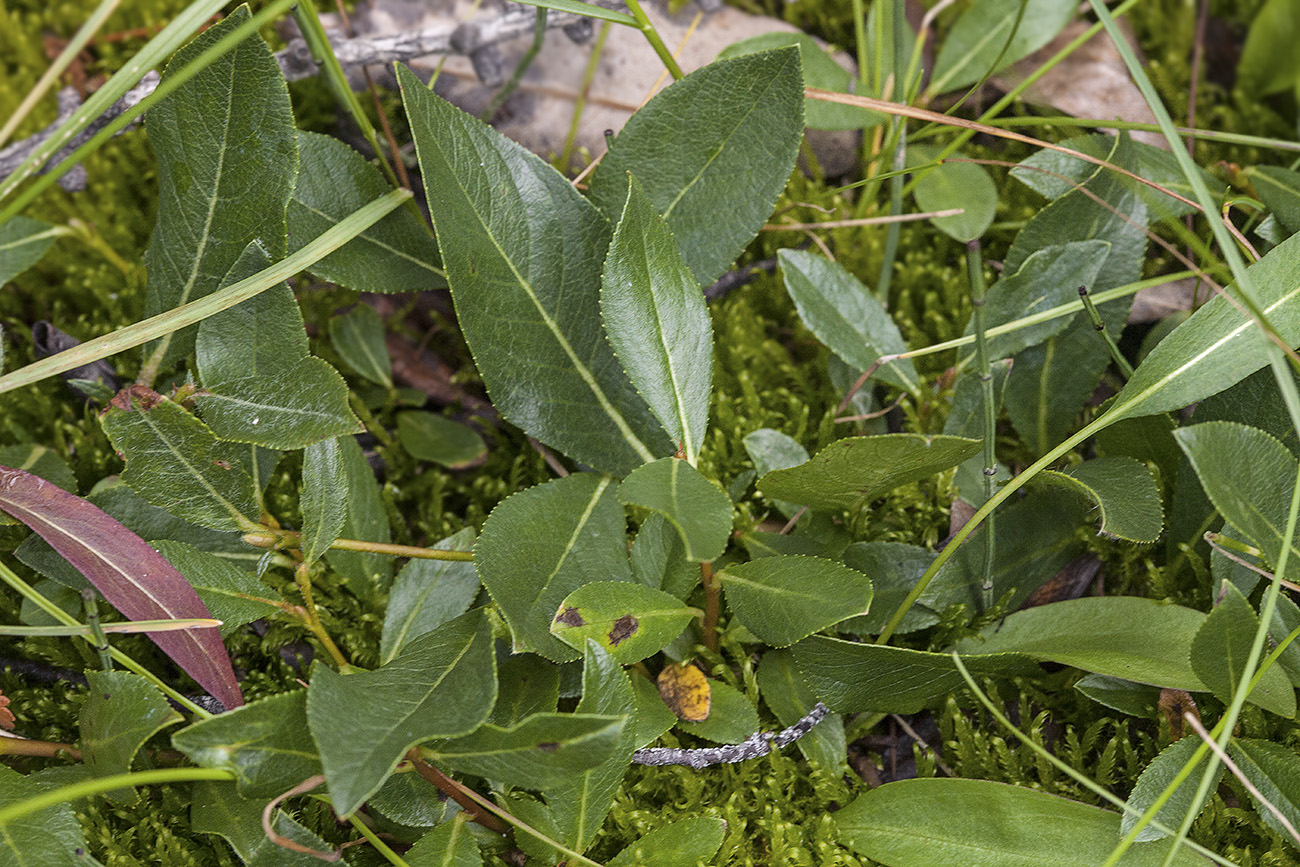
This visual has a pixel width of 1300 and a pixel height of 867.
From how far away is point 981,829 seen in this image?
3.72 feet

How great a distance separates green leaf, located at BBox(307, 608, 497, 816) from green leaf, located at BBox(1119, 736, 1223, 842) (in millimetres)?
760

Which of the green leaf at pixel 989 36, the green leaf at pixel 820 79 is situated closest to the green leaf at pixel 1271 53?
the green leaf at pixel 989 36

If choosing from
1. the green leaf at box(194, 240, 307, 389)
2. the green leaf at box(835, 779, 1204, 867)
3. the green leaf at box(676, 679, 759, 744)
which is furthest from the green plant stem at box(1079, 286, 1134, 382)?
the green leaf at box(194, 240, 307, 389)

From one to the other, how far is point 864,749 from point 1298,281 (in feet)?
2.78

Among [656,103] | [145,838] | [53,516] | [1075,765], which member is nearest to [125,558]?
[53,516]

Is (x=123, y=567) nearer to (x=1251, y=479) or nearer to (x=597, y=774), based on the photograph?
(x=597, y=774)

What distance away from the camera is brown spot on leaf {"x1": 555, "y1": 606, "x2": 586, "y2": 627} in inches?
42.7

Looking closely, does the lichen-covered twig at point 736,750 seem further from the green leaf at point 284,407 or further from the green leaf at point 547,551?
the green leaf at point 284,407

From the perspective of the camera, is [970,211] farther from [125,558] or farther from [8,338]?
[8,338]

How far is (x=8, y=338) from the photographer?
1.68 m

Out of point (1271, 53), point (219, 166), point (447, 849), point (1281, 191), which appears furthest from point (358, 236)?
point (1271, 53)

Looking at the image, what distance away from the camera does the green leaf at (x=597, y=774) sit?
3.44ft

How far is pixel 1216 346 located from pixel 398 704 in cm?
110

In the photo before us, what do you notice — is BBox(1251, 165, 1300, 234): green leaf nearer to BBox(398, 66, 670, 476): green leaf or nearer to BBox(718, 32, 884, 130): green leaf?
BBox(718, 32, 884, 130): green leaf
